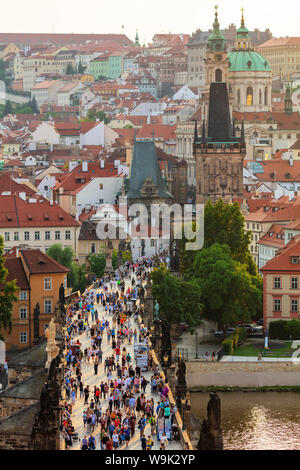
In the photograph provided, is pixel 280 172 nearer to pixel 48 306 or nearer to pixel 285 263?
pixel 285 263

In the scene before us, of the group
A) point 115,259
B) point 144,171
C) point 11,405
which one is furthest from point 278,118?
point 11,405

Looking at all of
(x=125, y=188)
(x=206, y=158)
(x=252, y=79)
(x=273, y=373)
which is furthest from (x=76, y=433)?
(x=252, y=79)

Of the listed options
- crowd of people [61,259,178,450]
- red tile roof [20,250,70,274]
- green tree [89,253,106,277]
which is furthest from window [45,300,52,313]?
green tree [89,253,106,277]

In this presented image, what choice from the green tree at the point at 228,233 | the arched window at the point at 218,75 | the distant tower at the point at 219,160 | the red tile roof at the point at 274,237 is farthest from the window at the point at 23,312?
the arched window at the point at 218,75

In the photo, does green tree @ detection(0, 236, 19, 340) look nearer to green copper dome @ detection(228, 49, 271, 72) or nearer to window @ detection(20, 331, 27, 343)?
window @ detection(20, 331, 27, 343)

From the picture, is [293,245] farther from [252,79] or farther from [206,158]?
[252,79]
